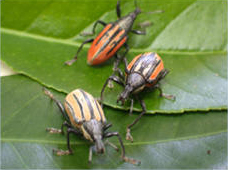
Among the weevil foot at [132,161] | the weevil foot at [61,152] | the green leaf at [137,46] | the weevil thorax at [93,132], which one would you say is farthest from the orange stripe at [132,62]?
the weevil foot at [61,152]

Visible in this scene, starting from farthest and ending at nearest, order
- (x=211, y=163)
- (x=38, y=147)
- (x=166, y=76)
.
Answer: (x=166, y=76) < (x=211, y=163) < (x=38, y=147)

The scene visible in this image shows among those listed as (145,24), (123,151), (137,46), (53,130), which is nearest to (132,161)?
(123,151)

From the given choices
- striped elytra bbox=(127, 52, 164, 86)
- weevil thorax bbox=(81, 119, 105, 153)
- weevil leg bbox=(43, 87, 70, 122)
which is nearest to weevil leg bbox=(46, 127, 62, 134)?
weevil leg bbox=(43, 87, 70, 122)

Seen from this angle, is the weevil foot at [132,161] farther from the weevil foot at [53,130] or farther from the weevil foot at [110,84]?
the weevil foot at [110,84]

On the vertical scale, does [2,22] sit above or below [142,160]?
above

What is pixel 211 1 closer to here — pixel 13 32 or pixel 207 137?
pixel 207 137

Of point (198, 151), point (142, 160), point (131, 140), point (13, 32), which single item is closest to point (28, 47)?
point (13, 32)

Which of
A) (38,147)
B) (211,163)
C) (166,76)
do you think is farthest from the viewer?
(166,76)

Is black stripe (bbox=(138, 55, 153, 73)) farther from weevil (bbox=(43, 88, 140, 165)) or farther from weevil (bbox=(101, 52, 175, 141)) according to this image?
weevil (bbox=(43, 88, 140, 165))
